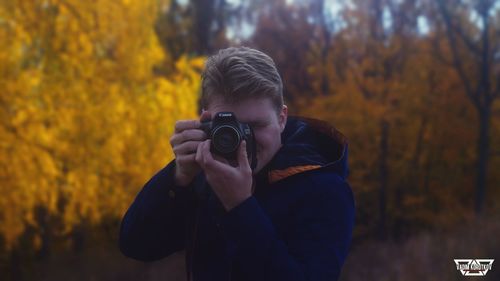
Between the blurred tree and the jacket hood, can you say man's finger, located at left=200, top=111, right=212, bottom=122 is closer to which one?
the jacket hood

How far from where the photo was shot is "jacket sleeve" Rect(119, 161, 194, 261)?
1.63m

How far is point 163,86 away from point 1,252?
3544 mm

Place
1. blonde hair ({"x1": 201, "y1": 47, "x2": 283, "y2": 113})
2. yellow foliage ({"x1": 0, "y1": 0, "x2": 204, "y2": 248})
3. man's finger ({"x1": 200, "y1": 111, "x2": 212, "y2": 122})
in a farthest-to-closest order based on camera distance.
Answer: yellow foliage ({"x1": 0, "y1": 0, "x2": 204, "y2": 248}) → man's finger ({"x1": 200, "y1": 111, "x2": 212, "y2": 122}) → blonde hair ({"x1": 201, "y1": 47, "x2": 283, "y2": 113})

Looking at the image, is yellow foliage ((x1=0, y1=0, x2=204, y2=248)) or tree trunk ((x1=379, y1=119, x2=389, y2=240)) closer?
yellow foliage ((x1=0, y1=0, x2=204, y2=248))

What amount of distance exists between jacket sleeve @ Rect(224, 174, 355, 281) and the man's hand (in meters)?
0.03

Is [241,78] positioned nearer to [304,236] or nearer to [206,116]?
[206,116]

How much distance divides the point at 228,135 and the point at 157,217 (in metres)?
0.36

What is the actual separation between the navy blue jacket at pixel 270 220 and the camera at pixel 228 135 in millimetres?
117

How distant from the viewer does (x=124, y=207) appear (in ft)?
33.2

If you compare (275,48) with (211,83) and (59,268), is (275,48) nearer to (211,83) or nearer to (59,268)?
(59,268)

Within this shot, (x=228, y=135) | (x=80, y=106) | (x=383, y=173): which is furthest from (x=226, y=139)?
(x=383, y=173)

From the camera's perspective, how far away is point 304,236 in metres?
1.45

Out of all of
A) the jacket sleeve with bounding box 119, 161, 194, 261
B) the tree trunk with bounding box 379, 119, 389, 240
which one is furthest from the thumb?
the tree trunk with bounding box 379, 119, 389, 240

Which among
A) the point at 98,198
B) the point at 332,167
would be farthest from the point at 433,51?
the point at 332,167
